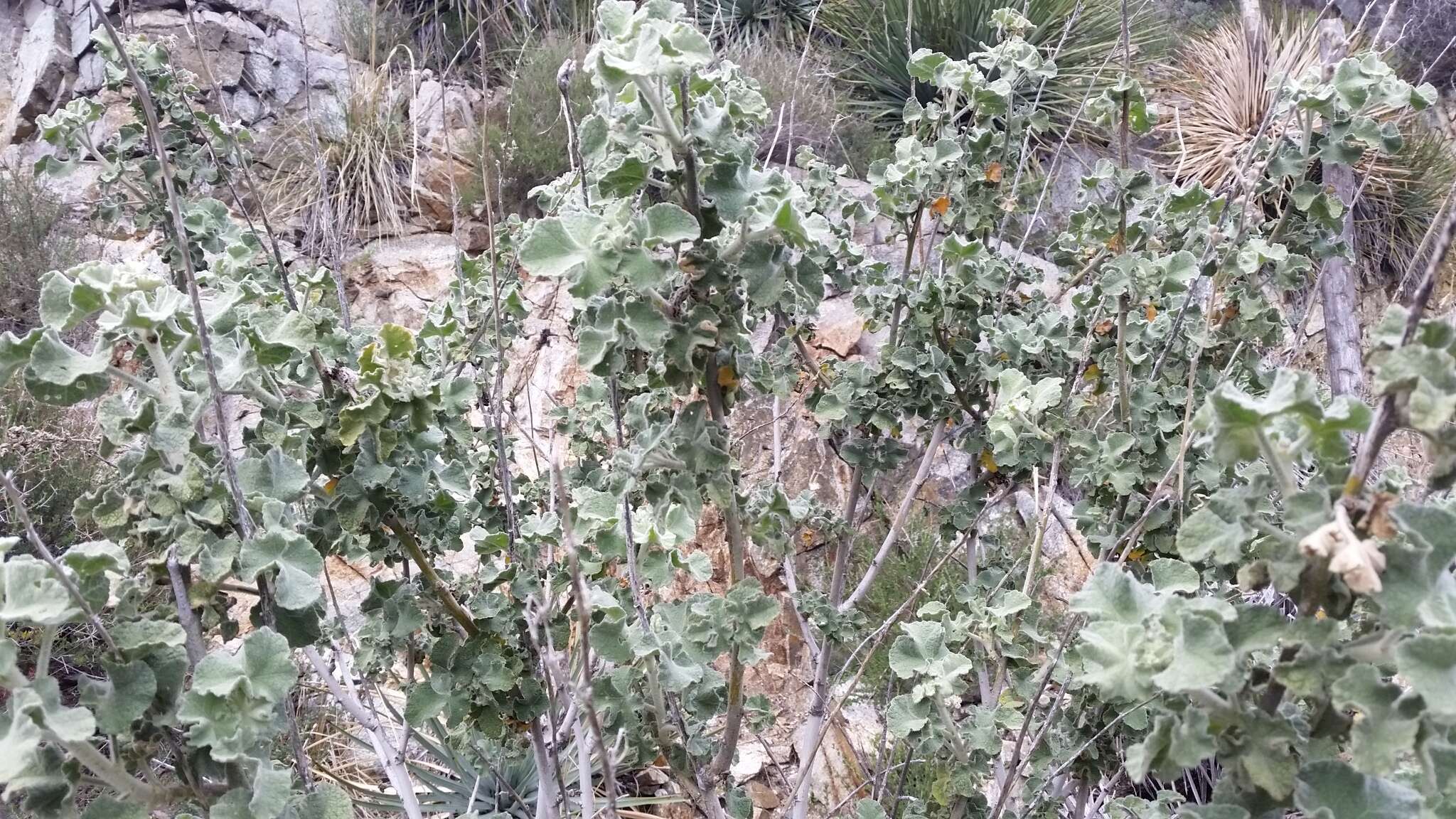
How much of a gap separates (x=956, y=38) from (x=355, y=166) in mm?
4019

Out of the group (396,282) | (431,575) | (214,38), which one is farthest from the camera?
(214,38)

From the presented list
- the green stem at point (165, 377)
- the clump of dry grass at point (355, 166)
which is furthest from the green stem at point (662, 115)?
the clump of dry grass at point (355, 166)

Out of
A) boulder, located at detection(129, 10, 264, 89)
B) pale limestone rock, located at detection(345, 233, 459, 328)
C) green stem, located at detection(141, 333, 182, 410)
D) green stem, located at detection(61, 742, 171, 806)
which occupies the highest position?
green stem, located at detection(141, 333, 182, 410)

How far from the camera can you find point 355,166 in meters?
6.09

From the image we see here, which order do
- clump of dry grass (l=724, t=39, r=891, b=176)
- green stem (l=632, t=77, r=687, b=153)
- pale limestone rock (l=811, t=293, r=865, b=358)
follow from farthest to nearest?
clump of dry grass (l=724, t=39, r=891, b=176) < pale limestone rock (l=811, t=293, r=865, b=358) < green stem (l=632, t=77, r=687, b=153)

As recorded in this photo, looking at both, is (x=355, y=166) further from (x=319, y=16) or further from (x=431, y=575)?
(x=431, y=575)

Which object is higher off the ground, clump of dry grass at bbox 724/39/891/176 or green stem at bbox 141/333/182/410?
green stem at bbox 141/333/182/410

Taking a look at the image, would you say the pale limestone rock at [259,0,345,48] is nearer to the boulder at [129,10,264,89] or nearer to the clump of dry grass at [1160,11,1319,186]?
the boulder at [129,10,264,89]

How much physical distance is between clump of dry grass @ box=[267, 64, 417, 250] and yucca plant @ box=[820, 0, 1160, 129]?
3165mm

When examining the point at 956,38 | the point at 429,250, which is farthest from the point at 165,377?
the point at 956,38

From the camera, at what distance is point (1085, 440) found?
5.35 ft

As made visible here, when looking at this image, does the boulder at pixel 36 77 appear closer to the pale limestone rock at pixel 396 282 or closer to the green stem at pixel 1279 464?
the pale limestone rock at pixel 396 282

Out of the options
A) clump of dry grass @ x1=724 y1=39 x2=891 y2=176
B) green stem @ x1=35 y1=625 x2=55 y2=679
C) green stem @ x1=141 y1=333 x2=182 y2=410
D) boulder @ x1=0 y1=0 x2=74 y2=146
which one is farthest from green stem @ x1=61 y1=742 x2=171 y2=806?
boulder @ x1=0 y1=0 x2=74 y2=146

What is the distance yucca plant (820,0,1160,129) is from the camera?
258 inches
